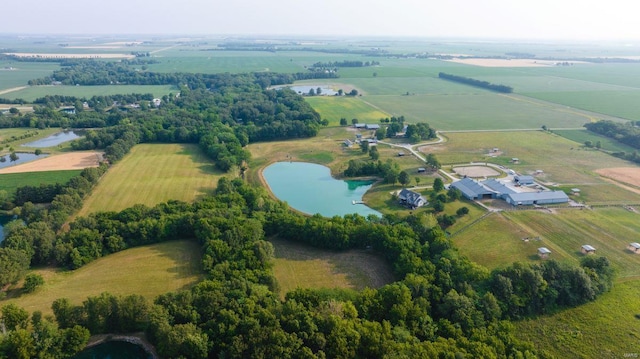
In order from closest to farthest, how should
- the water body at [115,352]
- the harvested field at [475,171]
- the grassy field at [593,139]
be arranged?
1. the water body at [115,352]
2. the harvested field at [475,171]
3. the grassy field at [593,139]

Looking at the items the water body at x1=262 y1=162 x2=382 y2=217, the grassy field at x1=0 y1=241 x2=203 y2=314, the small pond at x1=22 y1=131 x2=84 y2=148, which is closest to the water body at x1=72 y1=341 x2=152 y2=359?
the grassy field at x1=0 y1=241 x2=203 y2=314

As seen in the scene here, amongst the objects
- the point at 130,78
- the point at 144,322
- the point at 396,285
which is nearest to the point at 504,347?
the point at 396,285

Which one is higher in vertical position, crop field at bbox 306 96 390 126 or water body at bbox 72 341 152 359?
crop field at bbox 306 96 390 126

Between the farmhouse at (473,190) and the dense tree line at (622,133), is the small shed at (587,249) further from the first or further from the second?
the dense tree line at (622,133)

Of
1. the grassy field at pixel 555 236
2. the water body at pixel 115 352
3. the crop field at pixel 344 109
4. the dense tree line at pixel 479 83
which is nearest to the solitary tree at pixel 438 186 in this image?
the grassy field at pixel 555 236

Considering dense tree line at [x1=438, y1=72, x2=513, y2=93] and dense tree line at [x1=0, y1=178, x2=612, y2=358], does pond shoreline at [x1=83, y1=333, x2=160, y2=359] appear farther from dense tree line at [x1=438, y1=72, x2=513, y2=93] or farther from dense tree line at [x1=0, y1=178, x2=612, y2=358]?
dense tree line at [x1=438, y1=72, x2=513, y2=93]

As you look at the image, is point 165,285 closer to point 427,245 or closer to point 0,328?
point 0,328
